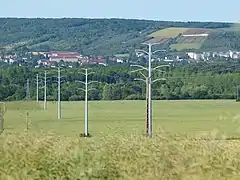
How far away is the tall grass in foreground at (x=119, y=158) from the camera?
9.82 m

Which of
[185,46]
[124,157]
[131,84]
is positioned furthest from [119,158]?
[185,46]

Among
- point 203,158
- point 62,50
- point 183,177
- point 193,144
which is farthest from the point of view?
point 62,50

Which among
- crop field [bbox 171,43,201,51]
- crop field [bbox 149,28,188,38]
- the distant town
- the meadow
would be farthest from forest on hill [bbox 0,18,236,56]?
the meadow

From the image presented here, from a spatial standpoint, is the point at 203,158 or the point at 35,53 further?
the point at 35,53

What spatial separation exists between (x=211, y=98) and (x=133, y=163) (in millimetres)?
77189

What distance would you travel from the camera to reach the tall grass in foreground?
9.82 metres

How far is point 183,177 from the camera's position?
9.49m

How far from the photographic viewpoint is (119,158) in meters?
10.8

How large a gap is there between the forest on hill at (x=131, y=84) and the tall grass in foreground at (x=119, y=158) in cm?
7430

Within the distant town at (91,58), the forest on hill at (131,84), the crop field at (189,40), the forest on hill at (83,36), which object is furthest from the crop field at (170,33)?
the forest on hill at (131,84)

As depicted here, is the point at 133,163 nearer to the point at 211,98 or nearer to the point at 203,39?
the point at 211,98

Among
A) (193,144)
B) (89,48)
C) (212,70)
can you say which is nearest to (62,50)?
(89,48)

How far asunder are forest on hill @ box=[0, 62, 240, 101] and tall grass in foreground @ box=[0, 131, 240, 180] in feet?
244

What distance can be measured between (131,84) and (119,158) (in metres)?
83.7
